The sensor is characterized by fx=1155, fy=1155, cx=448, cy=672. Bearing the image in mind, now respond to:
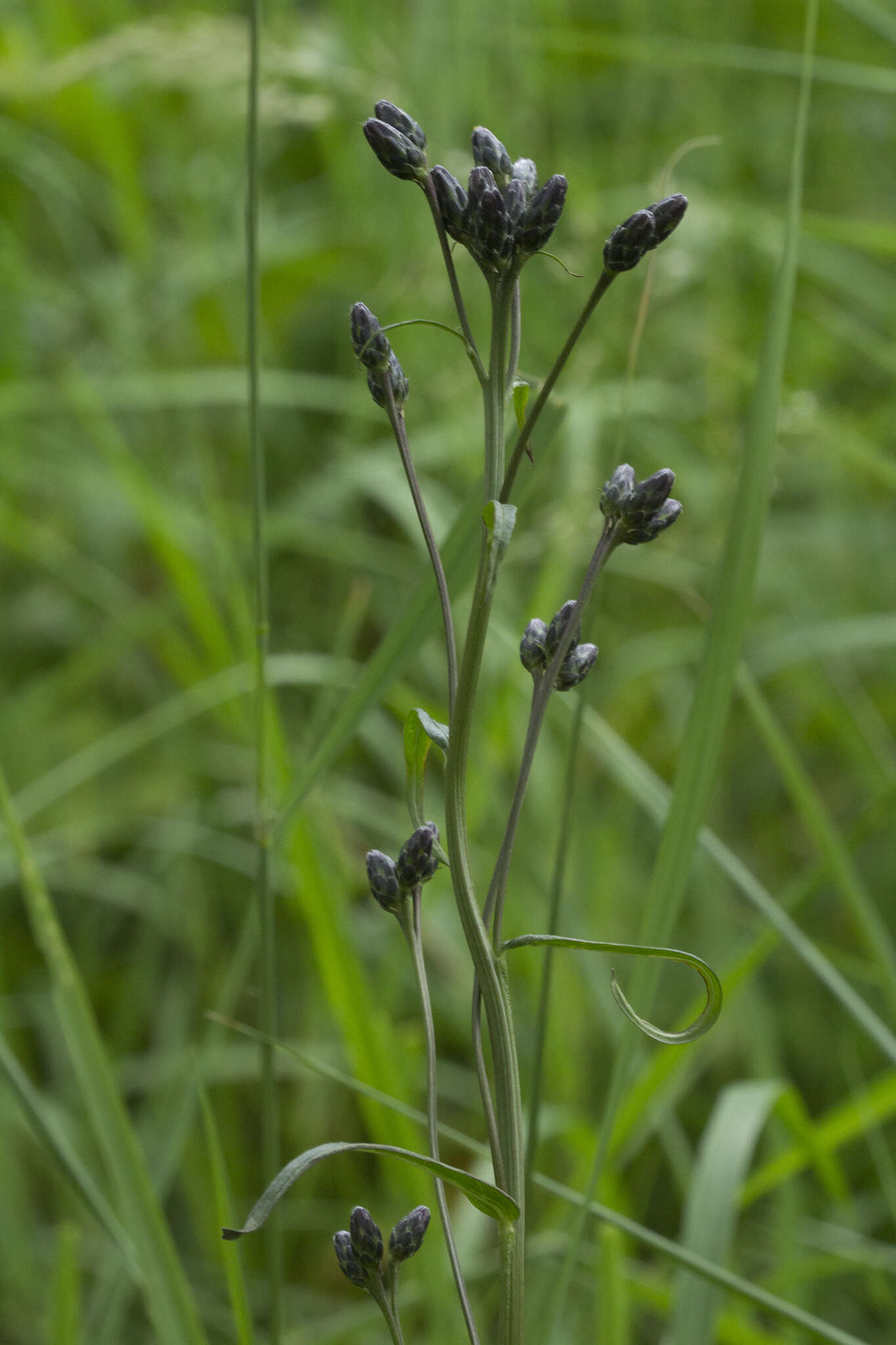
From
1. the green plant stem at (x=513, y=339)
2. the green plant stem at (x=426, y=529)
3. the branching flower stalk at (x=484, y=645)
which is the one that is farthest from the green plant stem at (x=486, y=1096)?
A: the green plant stem at (x=513, y=339)

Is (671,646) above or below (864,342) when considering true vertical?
below

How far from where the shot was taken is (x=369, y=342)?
43 centimetres

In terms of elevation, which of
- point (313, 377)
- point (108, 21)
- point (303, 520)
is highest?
point (108, 21)

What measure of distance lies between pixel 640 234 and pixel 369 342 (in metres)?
0.10

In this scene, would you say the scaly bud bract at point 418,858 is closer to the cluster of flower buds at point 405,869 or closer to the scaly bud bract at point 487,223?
the cluster of flower buds at point 405,869

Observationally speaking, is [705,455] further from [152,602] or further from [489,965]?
[489,965]

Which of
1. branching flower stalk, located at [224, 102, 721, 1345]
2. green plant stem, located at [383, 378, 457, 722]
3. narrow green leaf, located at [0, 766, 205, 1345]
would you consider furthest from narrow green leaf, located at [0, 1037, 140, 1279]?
green plant stem, located at [383, 378, 457, 722]

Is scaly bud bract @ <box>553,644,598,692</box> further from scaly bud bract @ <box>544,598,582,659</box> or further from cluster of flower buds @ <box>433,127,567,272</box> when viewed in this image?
cluster of flower buds @ <box>433,127,567,272</box>

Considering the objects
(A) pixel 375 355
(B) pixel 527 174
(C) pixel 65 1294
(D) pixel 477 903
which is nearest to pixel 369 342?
(A) pixel 375 355

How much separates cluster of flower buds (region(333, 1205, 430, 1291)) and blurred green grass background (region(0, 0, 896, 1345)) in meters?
0.31

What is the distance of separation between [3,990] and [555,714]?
1.01 metres

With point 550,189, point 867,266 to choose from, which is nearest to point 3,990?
point 550,189

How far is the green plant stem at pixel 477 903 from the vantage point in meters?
0.40

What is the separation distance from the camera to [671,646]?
1.79 metres
